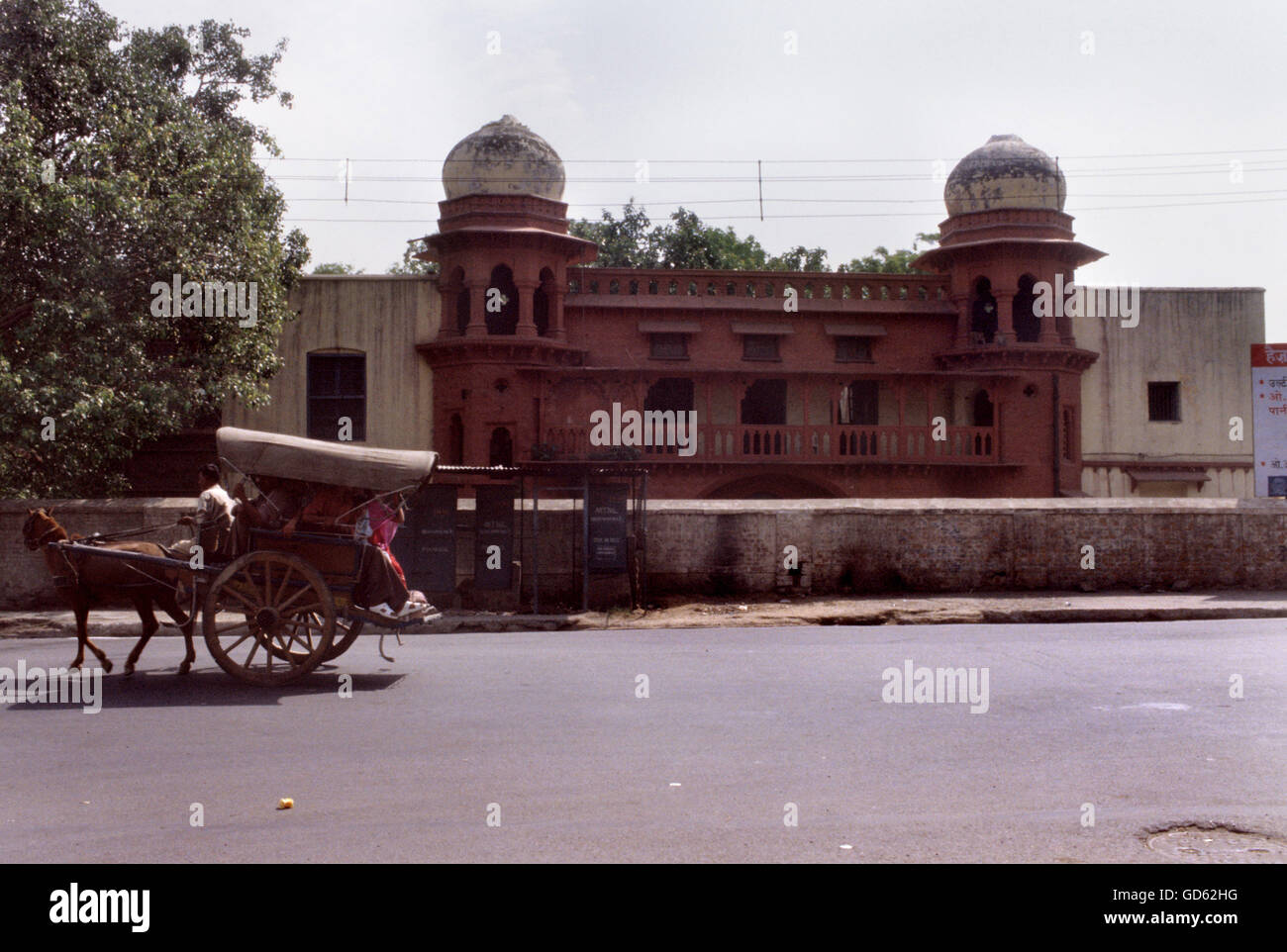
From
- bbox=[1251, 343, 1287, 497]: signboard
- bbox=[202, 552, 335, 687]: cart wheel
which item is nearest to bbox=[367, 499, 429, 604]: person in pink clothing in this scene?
bbox=[202, 552, 335, 687]: cart wheel

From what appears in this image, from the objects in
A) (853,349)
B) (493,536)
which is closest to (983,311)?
(853,349)

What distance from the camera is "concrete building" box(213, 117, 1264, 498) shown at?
1101 inches

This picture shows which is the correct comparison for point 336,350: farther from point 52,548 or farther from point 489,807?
point 489,807

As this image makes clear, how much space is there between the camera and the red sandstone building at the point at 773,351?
1101 inches

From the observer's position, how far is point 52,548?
9.99 metres

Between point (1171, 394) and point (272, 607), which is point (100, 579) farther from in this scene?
point (1171, 394)

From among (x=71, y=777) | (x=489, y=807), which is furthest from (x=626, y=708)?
(x=71, y=777)

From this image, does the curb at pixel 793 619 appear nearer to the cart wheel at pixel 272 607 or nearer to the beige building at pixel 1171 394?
the cart wheel at pixel 272 607

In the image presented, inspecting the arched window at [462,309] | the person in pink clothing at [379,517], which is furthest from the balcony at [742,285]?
the person in pink clothing at [379,517]

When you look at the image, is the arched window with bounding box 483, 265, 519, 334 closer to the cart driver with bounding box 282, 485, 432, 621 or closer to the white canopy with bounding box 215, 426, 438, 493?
the cart driver with bounding box 282, 485, 432, 621

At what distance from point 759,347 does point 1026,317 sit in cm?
700

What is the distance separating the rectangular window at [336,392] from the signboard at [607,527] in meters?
14.4

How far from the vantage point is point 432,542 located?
15961 mm

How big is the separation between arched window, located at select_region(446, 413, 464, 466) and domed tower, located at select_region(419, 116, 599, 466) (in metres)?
0.03
